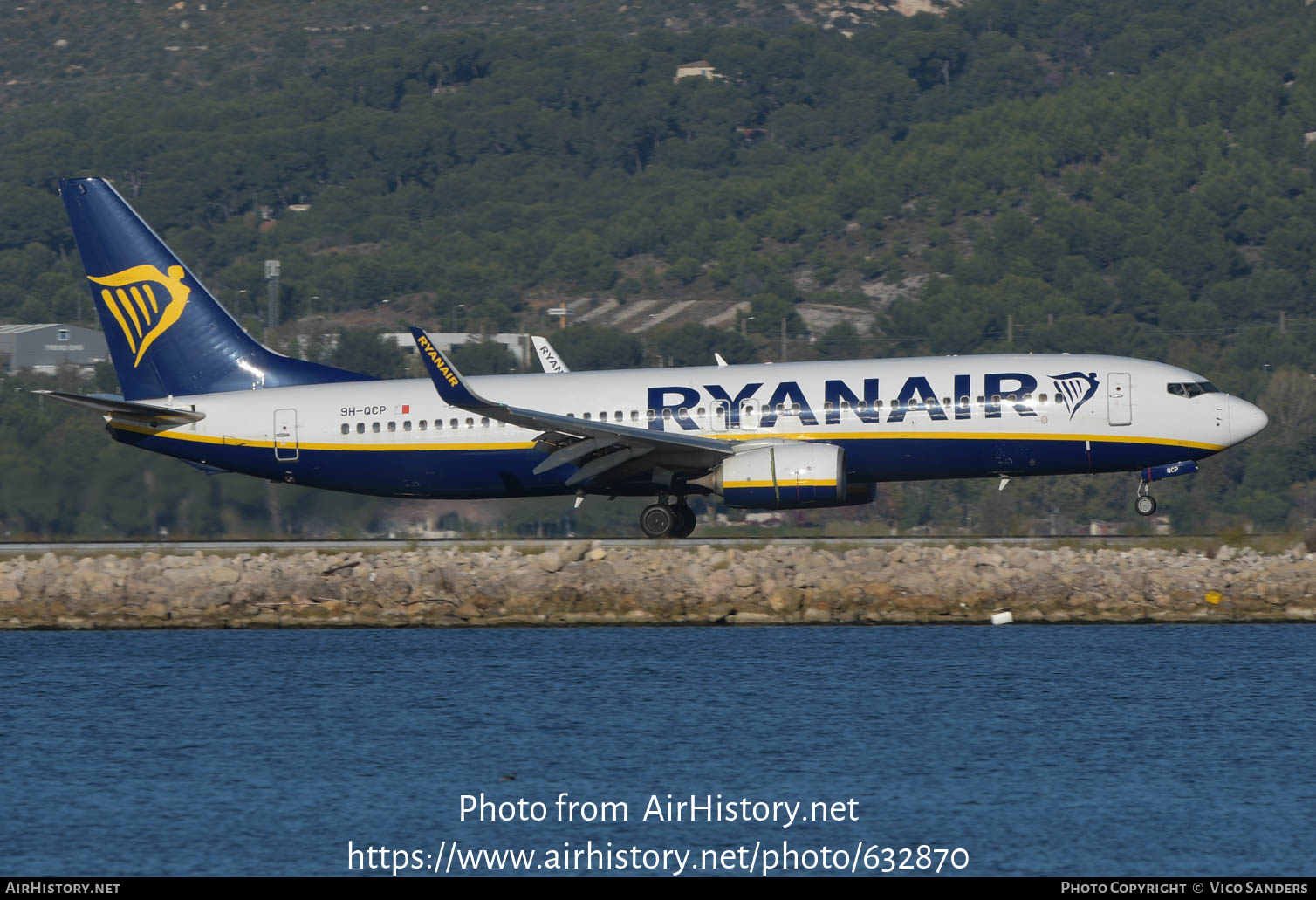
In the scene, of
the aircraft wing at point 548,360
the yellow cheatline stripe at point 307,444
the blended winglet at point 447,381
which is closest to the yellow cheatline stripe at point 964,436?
the yellow cheatline stripe at point 307,444

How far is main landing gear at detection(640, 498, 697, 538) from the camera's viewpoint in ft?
142

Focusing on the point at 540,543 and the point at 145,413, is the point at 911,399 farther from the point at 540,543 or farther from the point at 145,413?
the point at 145,413

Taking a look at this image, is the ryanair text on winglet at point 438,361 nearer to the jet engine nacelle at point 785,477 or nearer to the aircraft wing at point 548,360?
the aircraft wing at point 548,360

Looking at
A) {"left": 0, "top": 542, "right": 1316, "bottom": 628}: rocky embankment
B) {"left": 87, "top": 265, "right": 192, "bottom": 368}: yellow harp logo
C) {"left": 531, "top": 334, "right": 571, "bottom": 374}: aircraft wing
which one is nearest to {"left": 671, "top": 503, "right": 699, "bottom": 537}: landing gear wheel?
{"left": 0, "top": 542, "right": 1316, "bottom": 628}: rocky embankment

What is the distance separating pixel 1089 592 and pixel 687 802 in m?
15.8

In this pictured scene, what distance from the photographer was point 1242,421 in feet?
135

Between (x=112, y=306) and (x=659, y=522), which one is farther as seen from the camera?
(x=112, y=306)

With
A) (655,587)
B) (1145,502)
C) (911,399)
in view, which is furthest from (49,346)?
(1145,502)

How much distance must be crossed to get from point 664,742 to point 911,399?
12898 millimetres

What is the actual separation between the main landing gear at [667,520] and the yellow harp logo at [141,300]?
12728 mm

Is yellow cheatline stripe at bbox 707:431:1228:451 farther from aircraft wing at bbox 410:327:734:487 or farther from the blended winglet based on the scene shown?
the blended winglet

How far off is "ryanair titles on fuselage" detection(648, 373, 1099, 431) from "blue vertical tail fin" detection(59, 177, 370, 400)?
10.4 metres

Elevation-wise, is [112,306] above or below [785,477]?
above

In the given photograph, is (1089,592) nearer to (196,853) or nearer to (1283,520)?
(196,853)
